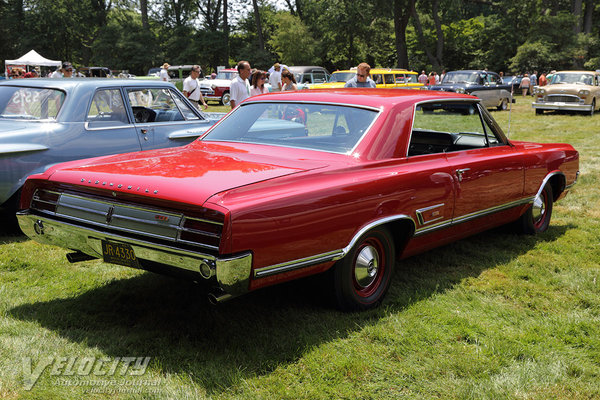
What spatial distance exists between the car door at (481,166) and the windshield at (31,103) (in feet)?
12.6

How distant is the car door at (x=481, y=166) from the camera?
4395 millimetres

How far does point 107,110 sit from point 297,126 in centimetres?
280

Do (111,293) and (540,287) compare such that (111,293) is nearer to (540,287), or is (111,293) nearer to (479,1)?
(540,287)

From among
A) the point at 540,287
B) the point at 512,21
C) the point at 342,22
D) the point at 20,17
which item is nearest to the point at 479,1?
the point at 512,21

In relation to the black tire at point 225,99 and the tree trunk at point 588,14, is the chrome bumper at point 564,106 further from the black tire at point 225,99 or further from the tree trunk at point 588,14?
the tree trunk at point 588,14

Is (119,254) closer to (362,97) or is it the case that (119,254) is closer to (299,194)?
(299,194)

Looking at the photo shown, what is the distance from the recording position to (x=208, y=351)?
320cm

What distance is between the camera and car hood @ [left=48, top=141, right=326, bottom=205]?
9.97ft

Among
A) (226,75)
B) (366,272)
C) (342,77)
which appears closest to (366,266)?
(366,272)

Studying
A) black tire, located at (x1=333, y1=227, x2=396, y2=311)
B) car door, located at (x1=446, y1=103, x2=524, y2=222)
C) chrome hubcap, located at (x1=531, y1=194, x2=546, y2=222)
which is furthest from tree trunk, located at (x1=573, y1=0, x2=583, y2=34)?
black tire, located at (x1=333, y1=227, x2=396, y2=311)

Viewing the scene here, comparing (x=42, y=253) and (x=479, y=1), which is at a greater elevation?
(x=479, y=1)

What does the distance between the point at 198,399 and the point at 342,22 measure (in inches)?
1777

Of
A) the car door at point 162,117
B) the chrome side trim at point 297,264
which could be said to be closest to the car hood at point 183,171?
the chrome side trim at point 297,264

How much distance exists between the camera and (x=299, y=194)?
3.16m
